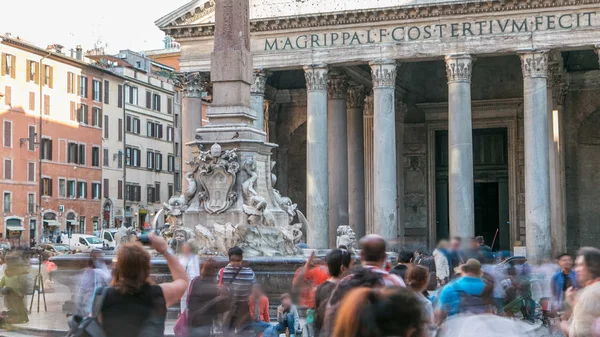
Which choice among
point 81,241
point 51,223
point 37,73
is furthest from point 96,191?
point 81,241

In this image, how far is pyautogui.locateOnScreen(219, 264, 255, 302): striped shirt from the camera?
8.80 meters

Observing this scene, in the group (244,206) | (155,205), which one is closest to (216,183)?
(244,206)

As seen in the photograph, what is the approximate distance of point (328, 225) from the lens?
34062 mm

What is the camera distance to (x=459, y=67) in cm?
3170

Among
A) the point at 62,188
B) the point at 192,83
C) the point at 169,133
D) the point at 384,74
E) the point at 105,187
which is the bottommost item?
the point at 62,188

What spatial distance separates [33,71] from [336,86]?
20557 mm

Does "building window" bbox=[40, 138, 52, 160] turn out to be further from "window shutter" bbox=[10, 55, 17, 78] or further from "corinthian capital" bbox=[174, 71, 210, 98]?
"corinthian capital" bbox=[174, 71, 210, 98]

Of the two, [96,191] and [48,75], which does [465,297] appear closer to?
[48,75]

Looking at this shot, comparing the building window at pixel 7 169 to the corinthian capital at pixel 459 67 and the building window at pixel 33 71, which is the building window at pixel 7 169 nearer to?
the building window at pixel 33 71

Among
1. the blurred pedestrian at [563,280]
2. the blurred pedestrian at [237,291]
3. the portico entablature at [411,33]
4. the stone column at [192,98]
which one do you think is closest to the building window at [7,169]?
the stone column at [192,98]

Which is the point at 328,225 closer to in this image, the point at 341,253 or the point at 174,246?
the point at 174,246

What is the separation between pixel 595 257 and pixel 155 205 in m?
55.4

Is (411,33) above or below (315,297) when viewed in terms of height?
above

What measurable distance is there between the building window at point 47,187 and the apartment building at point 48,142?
51mm
